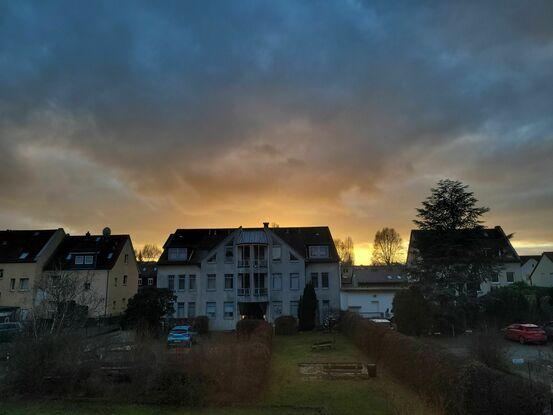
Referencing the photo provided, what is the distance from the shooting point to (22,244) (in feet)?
170

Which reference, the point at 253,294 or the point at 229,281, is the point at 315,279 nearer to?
the point at 253,294

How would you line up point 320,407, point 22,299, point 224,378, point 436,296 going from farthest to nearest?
1. point 22,299
2. point 436,296
3. point 224,378
4. point 320,407

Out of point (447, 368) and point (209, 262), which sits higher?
point (209, 262)

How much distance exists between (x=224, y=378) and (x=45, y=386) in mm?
7863

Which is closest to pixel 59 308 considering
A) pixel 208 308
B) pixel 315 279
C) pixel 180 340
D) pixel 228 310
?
pixel 180 340

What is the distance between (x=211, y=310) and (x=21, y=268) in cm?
2310

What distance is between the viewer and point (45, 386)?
1795cm

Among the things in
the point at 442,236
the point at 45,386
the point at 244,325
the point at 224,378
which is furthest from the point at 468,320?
the point at 45,386

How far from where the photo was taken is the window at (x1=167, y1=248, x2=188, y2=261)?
50.1 meters

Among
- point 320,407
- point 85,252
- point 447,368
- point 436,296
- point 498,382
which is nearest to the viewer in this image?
point 498,382

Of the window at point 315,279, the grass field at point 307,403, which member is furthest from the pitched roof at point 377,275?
the grass field at point 307,403

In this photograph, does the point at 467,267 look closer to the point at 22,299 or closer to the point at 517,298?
the point at 517,298

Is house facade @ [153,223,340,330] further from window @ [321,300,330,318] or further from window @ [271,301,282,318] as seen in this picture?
window @ [271,301,282,318]

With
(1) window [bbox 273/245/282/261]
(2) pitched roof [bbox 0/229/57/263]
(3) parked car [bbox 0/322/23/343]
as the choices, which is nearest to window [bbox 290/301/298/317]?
(1) window [bbox 273/245/282/261]
